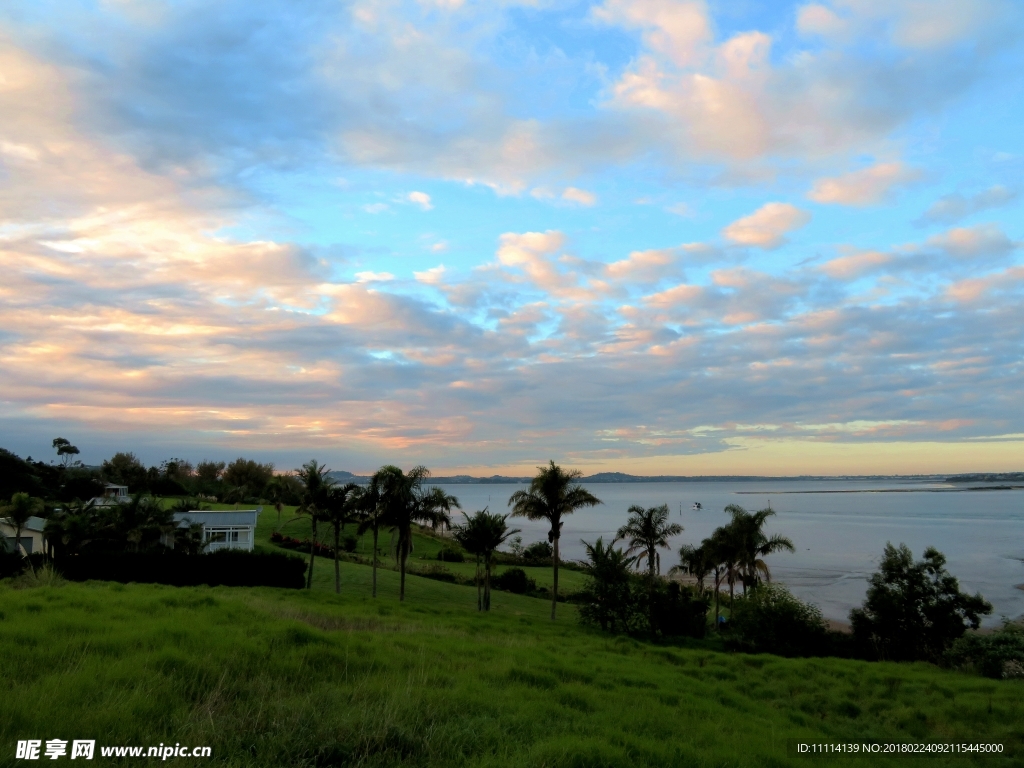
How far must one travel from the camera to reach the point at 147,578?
121 ft

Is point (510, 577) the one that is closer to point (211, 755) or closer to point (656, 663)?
point (656, 663)

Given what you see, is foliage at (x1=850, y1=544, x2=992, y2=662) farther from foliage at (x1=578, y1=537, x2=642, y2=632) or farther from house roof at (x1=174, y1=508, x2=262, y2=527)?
house roof at (x1=174, y1=508, x2=262, y2=527)

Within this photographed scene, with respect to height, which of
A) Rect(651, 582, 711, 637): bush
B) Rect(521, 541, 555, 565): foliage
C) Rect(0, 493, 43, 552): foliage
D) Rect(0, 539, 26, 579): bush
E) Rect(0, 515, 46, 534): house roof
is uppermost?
Rect(0, 493, 43, 552): foliage

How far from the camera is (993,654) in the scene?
80.7 feet

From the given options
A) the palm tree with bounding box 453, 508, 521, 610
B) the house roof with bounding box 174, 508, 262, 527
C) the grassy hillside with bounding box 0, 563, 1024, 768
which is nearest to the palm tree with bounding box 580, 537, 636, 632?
the palm tree with bounding box 453, 508, 521, 610

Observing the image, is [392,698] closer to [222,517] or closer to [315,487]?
[315,487]

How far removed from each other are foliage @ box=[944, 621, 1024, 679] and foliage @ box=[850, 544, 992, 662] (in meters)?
4.74

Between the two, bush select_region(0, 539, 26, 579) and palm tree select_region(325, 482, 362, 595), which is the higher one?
palm tree select_region(325, 482, 362, 595)

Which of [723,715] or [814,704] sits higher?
[723,715]

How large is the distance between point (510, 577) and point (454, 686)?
43426 mm

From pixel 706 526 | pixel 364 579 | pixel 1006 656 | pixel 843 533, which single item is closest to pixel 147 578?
pixel 364 579

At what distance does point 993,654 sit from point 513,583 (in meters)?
34.7

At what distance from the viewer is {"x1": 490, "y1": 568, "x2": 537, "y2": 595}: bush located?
52.9 metres

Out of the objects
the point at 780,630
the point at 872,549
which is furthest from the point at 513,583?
the point at 872,549
